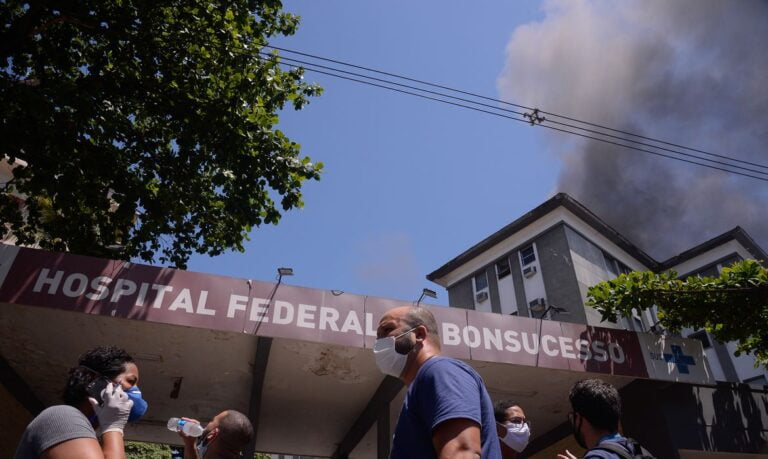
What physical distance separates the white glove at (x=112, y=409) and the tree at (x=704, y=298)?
8142mm

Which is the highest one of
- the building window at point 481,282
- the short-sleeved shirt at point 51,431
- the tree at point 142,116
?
the building window at point 481,282

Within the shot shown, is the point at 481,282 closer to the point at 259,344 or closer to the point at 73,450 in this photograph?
the point at 259,344

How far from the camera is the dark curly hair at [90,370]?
2768mm

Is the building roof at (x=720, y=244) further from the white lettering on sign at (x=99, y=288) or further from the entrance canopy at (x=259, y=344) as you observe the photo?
the white lettering on sign at (x=99, y=288)

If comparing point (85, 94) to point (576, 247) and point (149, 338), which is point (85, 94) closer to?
point (149, 338)

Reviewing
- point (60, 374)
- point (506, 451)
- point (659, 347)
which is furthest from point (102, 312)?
point (659, 347)

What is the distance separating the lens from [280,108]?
10.6 meters

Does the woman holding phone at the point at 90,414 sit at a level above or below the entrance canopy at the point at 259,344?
below

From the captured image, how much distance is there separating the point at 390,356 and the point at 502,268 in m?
23.9

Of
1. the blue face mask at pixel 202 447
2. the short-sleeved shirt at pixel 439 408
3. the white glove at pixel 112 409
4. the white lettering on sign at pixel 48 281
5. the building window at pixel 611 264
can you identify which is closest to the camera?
the short-sleeved shirt at pixel 439 408

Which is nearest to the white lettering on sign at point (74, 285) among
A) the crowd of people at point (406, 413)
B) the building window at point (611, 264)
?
the crowd of people at point (406, 413)

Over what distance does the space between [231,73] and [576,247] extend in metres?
17.9

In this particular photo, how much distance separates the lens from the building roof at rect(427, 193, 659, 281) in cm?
2370

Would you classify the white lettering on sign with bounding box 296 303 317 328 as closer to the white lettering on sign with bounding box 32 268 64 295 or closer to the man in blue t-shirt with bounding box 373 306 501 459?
the white lettering on sign with bounding box 32 268 64 295
